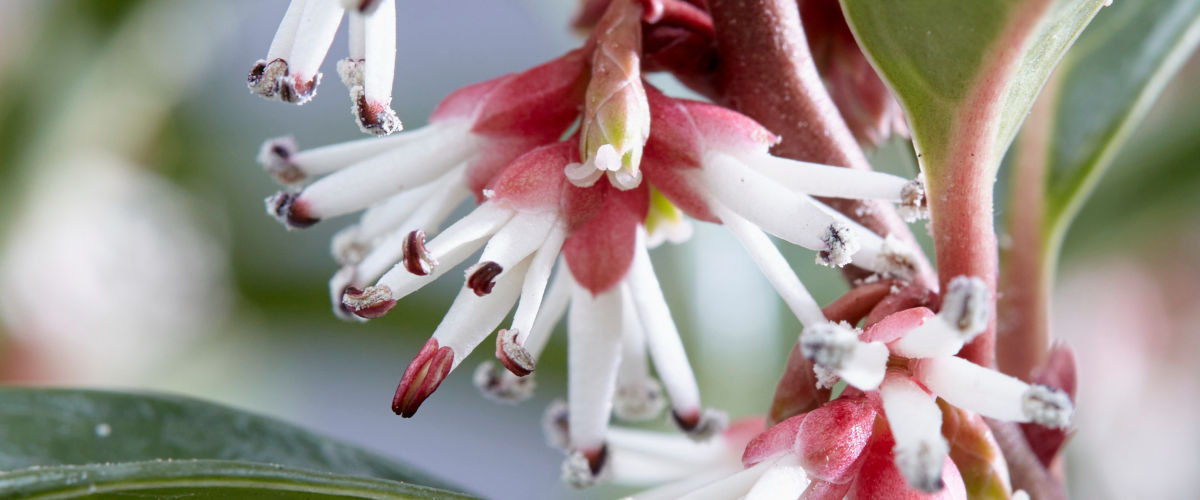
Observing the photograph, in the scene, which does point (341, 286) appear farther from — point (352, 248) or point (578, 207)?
point (578, 207)

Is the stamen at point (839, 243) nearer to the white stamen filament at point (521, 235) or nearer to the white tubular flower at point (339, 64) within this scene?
the white stamen filament at point (521, 235)

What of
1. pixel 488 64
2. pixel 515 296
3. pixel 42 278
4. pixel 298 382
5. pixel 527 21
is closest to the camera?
pixel 515 296

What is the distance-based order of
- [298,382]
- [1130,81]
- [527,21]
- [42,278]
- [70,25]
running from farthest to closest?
[527,21] < [298,382] < [42,278] < [70,25] < [1130,81]

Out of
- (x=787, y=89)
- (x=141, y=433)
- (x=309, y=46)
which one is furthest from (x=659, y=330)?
(x=141, y=433)

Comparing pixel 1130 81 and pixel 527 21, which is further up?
pixel 527 21

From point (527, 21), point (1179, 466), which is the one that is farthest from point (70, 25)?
point (1179, 466)

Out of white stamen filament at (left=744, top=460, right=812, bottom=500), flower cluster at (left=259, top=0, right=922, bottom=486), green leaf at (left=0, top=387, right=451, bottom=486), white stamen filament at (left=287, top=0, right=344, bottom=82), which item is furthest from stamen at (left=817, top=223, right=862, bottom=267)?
green leaf at (left=0, top=387, right=451, bottom=486)

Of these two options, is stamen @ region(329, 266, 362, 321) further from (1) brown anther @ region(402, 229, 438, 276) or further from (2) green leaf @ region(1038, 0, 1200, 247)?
(2) green leaf @ region(1038, 0, 1200, 247)

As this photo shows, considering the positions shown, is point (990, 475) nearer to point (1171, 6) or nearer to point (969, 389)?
point (969, 389)
